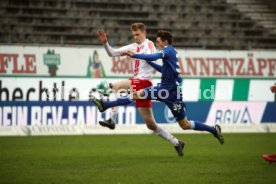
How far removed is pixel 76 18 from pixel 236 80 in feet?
21.1

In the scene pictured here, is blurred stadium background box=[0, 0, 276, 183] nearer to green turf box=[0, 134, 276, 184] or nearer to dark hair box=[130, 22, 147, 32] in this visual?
green turf box=[0, 134, 276, 184]

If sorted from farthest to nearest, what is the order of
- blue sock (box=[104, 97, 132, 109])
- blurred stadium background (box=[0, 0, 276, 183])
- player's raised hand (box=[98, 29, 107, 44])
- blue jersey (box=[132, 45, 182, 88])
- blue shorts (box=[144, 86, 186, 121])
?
blue sock (box=[104, 97, 132, 109]) < blue shorts (box=[144, 86, 186, 121]) < blue jersey (box=[132, 45, 182, 88]) < player's raised hand (box=[98, 29, 107, 44]) < blurred stadium background (box=[0, 0, 276, 183])

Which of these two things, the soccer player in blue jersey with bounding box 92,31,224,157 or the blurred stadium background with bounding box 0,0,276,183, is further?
the soccer player in blue jersey with bounding box 92,31,224,157

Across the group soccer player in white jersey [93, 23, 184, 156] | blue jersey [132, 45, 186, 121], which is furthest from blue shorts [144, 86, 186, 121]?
soccer player in white jersey [93, 23, 184, 156]

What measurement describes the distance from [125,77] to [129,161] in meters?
8.68

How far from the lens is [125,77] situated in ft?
66.8

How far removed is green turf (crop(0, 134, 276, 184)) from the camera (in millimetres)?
9461

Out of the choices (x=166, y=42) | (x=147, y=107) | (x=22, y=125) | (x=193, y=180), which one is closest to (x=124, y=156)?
(x=147, y=107)

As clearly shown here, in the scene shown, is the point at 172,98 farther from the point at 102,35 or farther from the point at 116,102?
the point at 102,35

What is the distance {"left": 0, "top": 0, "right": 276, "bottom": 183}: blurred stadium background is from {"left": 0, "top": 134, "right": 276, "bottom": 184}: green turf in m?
0.02

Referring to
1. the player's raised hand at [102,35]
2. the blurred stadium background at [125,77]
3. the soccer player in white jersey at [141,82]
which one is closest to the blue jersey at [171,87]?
the soccer player in white jersey at [141,82]

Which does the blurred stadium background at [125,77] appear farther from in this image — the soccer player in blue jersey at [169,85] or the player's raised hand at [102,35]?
the player's raised hand at [102,35]

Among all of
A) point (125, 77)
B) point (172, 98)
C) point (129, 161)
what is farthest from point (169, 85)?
point (125, 77)

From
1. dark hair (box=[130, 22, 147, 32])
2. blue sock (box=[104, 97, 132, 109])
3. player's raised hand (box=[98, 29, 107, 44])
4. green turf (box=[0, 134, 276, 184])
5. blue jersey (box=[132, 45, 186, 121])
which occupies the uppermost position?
dark hair (box=[130, 22, 147, 32])
